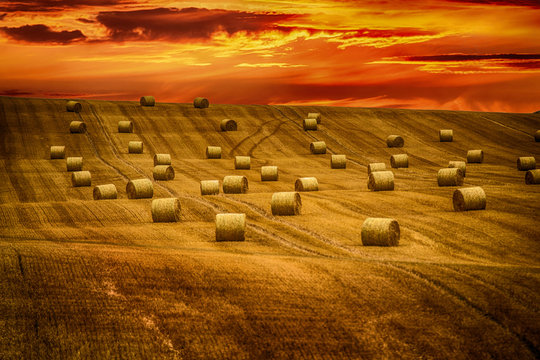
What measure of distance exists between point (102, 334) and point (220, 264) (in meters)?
4.30

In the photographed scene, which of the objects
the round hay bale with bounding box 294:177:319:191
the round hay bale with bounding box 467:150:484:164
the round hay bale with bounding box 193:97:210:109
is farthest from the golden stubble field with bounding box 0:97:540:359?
the round hay bale with bounding box 193:97:210:109

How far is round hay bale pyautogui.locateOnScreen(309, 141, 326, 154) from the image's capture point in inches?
2178

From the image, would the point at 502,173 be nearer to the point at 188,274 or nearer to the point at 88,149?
the point at 88,149

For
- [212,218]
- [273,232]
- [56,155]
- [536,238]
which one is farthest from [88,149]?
[536,238]

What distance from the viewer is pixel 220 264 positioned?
16391 mm

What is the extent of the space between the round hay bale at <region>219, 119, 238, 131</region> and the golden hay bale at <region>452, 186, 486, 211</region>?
35.9 m

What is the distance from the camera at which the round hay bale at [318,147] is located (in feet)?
181

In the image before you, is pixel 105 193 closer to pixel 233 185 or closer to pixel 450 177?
pixel 233 185

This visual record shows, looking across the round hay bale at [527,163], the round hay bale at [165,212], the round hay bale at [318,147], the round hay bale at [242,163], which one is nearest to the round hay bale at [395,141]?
the round hay bale at [318,147]

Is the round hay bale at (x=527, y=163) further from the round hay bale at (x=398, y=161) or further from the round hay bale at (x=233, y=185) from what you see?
the round hay bale at (x=233, y=185)

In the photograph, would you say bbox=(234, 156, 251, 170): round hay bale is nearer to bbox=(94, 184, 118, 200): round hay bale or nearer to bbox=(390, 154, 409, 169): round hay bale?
bbox=(390, 154, 409, 169): round hay bale

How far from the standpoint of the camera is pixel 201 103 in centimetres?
6931

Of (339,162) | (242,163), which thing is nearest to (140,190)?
(242,163)

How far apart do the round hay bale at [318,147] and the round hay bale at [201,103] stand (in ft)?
57.6
